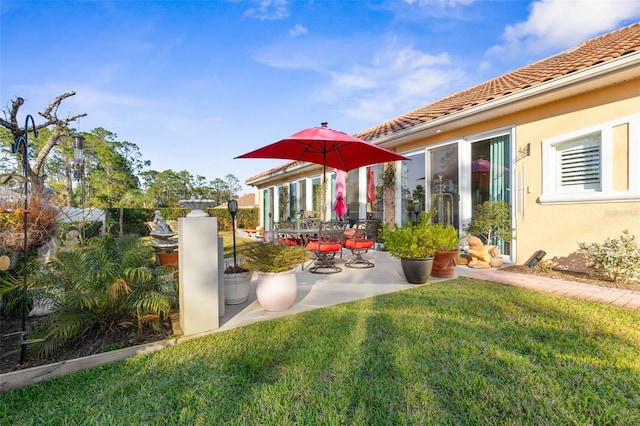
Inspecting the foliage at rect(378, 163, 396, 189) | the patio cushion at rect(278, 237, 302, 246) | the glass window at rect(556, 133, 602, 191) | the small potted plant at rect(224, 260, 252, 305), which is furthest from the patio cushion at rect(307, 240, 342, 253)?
the glass window at rect(556, 133, 602, 191)

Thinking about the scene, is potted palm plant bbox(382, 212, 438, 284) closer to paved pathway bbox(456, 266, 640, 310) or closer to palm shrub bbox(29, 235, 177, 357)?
paved pathway bbox(456, 266, 640, 310)

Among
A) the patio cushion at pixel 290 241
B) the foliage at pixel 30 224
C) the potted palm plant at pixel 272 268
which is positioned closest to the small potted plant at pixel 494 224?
the patio cushion at pixel 290 241

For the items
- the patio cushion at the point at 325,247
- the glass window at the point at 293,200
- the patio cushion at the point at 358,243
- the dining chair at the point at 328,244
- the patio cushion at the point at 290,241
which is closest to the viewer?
the patio cushion at the point at 325,247

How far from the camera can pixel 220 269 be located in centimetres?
345

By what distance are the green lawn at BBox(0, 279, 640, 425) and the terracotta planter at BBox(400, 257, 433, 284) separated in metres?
1.40

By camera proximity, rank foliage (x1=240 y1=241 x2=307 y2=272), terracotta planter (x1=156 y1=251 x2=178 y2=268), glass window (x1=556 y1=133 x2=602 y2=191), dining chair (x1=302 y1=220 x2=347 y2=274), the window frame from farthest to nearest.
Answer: terracotta planter (x1=156 y1=251 x2=178 y2=268)
dining chair (x1=302 y1=220 x2=347 y2=274)
glass window (x1=556 y1=133 x2=602 y2=191)
the window frame
foliage (x1=240 y1=241 x2=307 y2=272)

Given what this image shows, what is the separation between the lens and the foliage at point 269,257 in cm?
342

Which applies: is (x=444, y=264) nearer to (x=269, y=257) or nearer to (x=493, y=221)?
(x=493, y=221)

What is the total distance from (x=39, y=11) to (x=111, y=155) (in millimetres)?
34944

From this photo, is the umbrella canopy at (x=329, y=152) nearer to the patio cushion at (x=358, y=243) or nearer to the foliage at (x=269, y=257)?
the patio cushion at (x=358, y=243)

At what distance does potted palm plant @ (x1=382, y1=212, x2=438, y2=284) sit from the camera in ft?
14.8

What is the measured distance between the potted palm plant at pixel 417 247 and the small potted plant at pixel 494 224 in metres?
2.16

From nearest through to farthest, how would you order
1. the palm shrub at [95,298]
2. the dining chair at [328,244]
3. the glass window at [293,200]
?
the palm shrub at [95,298] < the dining chair at [328,244] < the glass window at [293,200]

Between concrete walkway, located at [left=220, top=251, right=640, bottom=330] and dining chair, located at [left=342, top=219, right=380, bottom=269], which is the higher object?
dining chair, located at [left=342, top=219, right=380, bottom=269]
